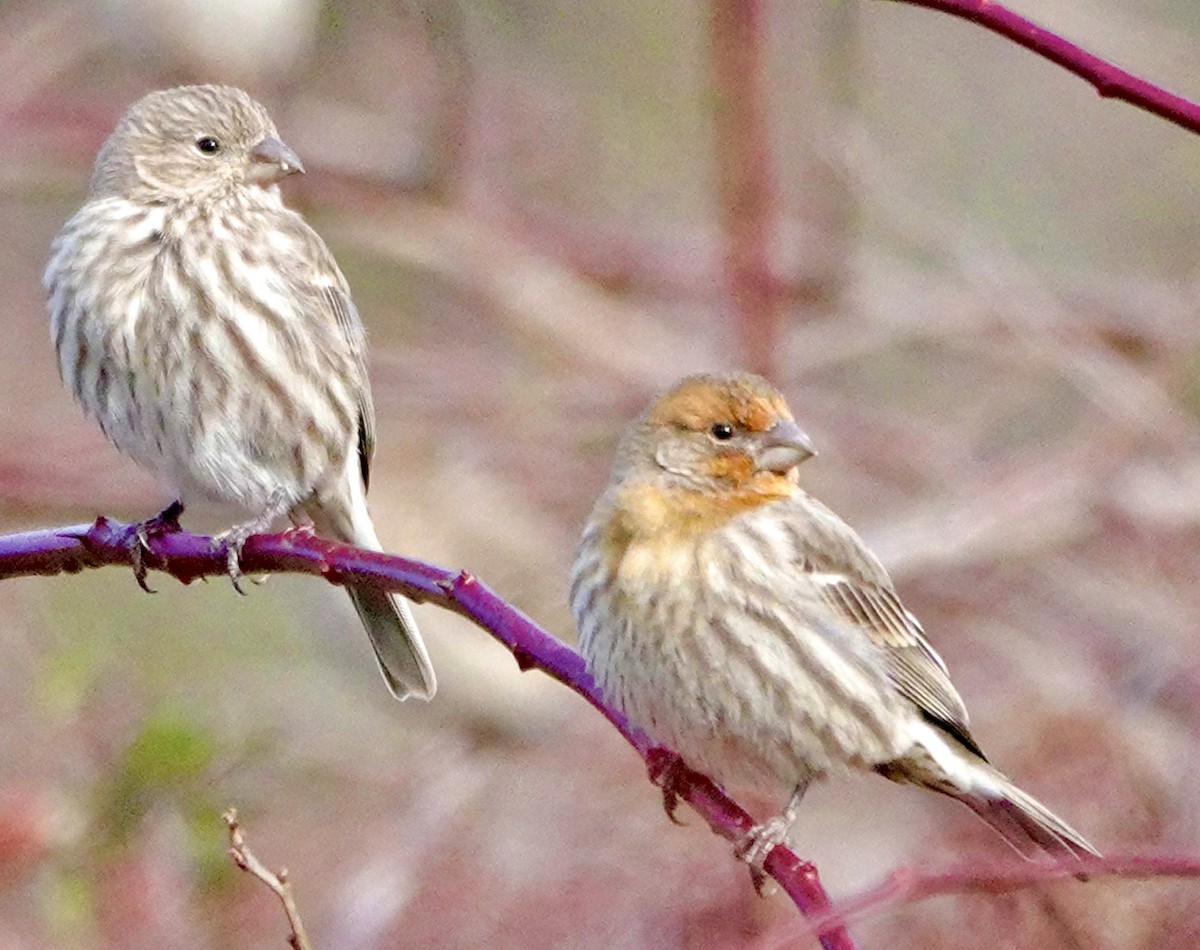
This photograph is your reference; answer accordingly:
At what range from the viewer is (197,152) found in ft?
18.8

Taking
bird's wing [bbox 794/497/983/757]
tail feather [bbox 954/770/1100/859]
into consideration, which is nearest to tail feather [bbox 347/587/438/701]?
bird's wing [bbox 794/497/983/757]

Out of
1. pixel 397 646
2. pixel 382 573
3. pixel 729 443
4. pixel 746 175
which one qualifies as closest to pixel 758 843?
pixel 382 573

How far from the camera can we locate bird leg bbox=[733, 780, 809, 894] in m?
3.81

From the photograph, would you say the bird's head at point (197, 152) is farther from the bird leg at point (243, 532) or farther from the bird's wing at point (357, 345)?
the bird leg at point (243, 532)

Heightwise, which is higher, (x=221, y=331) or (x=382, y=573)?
(x=382, y=573)

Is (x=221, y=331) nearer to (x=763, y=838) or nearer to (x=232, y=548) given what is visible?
(x=232, y=548)

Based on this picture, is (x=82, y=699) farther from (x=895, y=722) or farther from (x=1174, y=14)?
(x=1174, y=14)

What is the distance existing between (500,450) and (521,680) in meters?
1.09

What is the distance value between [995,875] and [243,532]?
320 centimetres

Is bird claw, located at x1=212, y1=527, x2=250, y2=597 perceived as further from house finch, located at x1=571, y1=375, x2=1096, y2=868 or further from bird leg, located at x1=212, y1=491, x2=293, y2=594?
house finch, located at x1=571, y1=375, x2=1096, y2=868

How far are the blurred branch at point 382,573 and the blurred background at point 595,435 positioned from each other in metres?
1.07

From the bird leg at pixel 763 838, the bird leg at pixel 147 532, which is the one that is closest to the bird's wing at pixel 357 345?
the bird leg at pixel 147 532

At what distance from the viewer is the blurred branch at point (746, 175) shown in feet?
17.4

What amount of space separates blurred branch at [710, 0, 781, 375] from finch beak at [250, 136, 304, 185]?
4.16 ft
